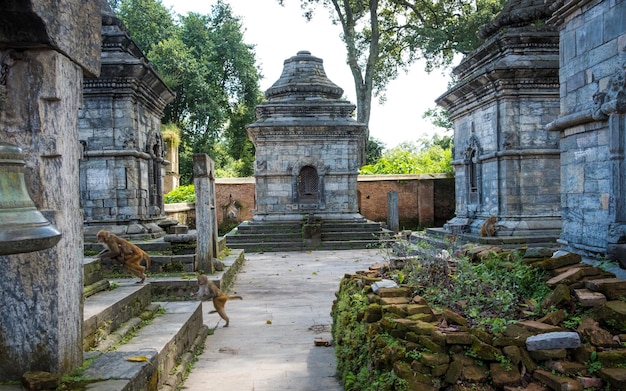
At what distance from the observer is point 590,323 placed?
144 inches

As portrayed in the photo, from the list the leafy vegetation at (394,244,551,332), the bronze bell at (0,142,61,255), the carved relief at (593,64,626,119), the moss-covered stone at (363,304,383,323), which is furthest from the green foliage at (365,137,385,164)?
the bronze bell at (0,142,61,255)

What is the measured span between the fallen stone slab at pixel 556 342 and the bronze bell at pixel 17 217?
2.99m

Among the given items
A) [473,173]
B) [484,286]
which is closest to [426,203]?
[473,173]

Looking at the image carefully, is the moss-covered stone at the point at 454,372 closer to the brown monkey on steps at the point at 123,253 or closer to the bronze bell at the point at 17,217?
the bronze bell at the point at 17,217

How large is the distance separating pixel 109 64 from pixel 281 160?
28.1 ft

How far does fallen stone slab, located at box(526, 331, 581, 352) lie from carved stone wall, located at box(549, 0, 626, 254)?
2.72 metres

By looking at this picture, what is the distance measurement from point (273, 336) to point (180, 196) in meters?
19.6

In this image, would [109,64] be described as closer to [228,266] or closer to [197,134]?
[228,266]

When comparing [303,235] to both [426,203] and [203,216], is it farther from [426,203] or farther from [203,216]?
[426,203]

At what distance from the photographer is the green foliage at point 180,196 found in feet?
81.3

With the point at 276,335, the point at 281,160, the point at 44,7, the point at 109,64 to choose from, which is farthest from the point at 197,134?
the point at 44,7

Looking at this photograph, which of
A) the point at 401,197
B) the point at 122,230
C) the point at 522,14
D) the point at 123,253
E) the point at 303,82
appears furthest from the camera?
the point at 401,197

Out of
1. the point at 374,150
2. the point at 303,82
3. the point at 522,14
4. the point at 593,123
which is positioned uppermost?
the point at 303,82

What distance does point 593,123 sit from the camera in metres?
6.29
